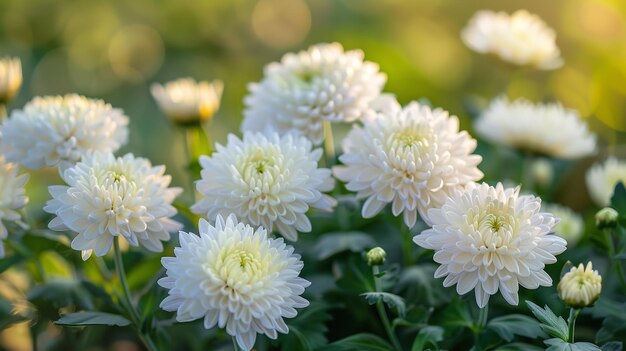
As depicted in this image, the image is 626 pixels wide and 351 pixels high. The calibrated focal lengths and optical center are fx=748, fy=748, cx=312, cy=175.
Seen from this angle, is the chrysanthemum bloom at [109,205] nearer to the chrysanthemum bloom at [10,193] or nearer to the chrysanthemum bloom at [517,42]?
the chrysanthemum bloom at [10,193]

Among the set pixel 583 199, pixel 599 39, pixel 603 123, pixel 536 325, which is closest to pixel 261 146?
pixel 536 325

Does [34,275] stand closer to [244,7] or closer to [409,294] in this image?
[409,294]

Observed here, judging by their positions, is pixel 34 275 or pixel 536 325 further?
pixel 34 275

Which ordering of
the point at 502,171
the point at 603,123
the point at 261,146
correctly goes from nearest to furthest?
1. the point at 261,146
2. the point at 502,171
3. the point at 603,123

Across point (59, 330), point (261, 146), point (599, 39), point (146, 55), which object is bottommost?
point (59, 330)

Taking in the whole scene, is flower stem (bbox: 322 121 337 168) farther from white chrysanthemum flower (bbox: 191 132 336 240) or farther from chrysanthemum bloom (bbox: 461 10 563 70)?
chrysanthemum bloom (bbox: 461 10 563 70)

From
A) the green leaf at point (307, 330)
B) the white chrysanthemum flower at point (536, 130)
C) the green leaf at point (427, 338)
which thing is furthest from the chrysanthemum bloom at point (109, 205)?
the white chrysanthemum flower at point (536, 130)

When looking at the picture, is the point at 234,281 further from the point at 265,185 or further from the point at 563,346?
the point at 563,346
